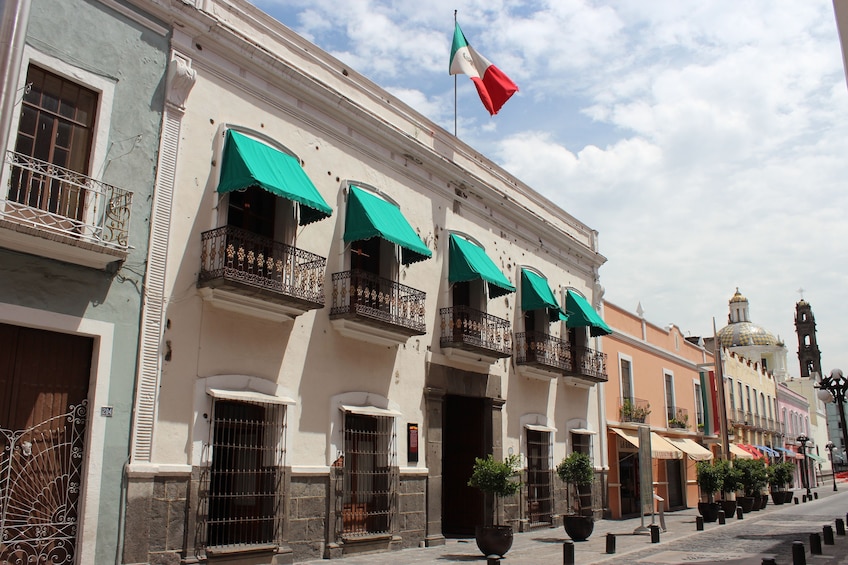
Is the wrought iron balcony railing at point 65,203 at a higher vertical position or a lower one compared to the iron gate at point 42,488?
higher

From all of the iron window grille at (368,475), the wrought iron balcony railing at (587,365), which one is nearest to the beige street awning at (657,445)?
the wrought iron balcony railing at (587,365)

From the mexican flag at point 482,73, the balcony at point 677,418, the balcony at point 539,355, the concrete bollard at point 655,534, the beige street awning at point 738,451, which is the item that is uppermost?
the mexican flag at point 482,73

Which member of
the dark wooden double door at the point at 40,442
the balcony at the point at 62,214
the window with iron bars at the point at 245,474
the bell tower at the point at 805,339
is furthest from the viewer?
the bell tower at the point at 805,339

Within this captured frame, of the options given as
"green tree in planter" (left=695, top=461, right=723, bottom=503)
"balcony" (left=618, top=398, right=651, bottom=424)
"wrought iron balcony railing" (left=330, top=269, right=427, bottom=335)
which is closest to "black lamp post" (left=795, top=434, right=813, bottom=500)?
"green tree in planter" (left=695, top=461, right=723, bottom=503)

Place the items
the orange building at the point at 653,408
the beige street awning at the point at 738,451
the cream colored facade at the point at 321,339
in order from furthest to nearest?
the beige street awning at the point at 738,451 → the orange building at the point at 653,408 → the cream colored facade at the point at 321,339

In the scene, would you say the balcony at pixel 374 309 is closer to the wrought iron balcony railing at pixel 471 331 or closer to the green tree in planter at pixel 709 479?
the wrought iron balcony railing at pixel 471 331

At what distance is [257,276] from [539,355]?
385 inches

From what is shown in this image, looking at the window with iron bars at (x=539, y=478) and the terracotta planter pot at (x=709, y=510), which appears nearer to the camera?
the window with iron bars at (x=539, y=478)

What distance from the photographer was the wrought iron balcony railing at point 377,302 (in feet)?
44.0

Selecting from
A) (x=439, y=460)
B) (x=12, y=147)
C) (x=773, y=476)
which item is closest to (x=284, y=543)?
(x=439, y=460)

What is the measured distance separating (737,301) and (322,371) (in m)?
63.3

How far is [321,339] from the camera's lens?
13250mm

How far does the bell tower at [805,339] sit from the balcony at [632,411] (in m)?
64.9

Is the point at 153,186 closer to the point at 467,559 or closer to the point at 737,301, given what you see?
the point at 467,559
